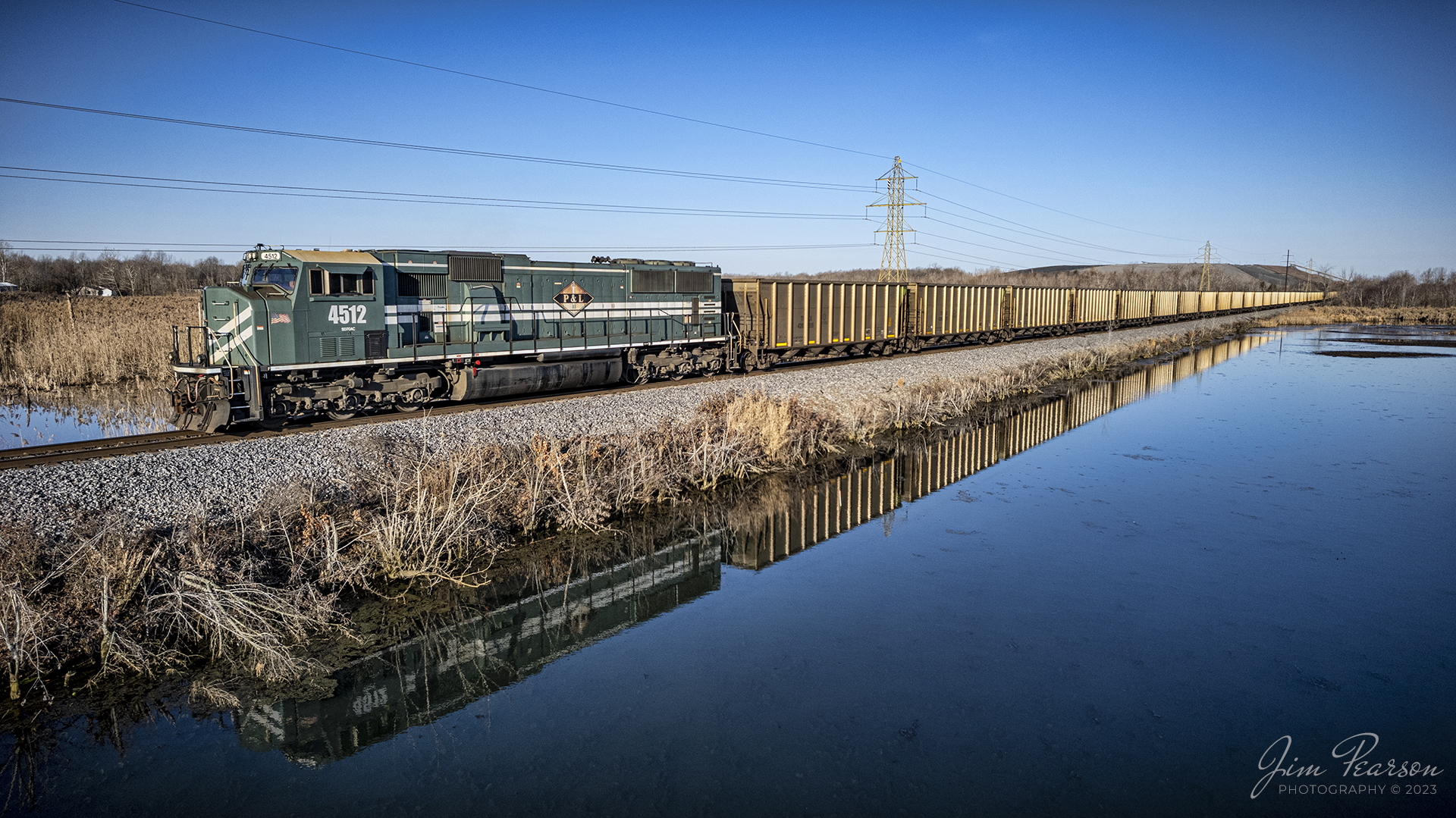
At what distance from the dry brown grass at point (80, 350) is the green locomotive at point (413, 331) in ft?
25.1

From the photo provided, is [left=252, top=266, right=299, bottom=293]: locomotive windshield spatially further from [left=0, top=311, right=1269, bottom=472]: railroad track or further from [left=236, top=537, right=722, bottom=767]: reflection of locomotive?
[left=236, top=537, right=722, bottom=767]: reflection of locomotive

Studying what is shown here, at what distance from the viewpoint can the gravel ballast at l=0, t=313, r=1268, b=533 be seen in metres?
8.80

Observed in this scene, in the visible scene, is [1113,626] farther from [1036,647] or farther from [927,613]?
[927,613]

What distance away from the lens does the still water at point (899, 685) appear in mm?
5344

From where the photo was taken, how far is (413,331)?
15.8 m

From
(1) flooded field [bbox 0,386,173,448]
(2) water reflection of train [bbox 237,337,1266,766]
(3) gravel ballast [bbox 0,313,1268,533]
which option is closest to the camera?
(2) water reflection of train [bbox 237,337,1266,766]

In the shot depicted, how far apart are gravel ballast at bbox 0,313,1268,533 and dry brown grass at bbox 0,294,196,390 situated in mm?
13510

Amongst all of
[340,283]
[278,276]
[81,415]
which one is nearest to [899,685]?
[340,283]

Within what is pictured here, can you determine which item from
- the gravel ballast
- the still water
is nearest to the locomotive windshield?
the gravel ballast

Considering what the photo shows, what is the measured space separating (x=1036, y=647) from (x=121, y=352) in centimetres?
2626

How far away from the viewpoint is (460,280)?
54.6ft

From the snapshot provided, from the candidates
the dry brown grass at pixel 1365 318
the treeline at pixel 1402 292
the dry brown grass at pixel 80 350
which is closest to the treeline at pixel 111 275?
the dry brown grass at pixel 80 350

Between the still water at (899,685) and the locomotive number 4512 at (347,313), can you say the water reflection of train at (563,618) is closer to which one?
the still water at (899,685)

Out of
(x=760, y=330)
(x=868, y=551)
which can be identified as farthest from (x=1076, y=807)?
(x=760, y=330)
